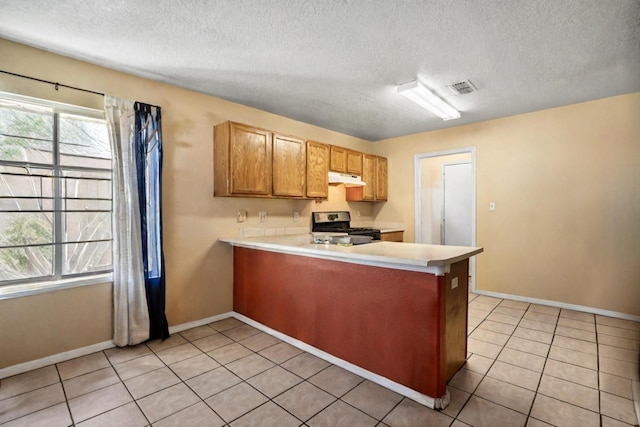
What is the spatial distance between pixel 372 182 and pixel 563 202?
2514 millimetres

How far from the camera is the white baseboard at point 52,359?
7.36 feet

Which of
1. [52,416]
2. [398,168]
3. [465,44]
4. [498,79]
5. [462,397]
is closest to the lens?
[52,416]

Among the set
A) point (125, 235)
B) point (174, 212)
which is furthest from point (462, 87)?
point (125, 235)

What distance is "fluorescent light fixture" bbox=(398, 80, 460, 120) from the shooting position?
9.64 ft

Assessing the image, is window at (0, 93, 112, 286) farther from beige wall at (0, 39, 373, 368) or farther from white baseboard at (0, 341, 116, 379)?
white baseboard at (0, 341, 116, 379)

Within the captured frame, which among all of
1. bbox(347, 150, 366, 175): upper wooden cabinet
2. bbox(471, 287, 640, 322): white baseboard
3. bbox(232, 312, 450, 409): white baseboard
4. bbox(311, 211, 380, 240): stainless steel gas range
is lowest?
bbox(232, 312, 450, 409): white baseboard

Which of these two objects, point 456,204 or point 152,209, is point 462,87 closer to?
point 456,204

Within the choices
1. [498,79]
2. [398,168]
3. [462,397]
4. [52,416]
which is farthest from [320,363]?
[398,168]

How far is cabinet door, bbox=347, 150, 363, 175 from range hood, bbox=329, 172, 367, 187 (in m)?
0.09

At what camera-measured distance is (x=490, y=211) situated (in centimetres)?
423

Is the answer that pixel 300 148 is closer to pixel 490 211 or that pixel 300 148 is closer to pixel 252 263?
pixel 252 263

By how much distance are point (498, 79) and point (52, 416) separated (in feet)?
13.9

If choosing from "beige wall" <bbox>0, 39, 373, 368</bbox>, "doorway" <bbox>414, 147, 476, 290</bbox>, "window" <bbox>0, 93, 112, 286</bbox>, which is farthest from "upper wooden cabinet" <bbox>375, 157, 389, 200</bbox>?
"window" <bbox>0, 93, 112, 286</bbox>

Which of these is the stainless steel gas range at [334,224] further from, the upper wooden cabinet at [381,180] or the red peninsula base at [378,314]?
the red peninsula base at [378,314]
